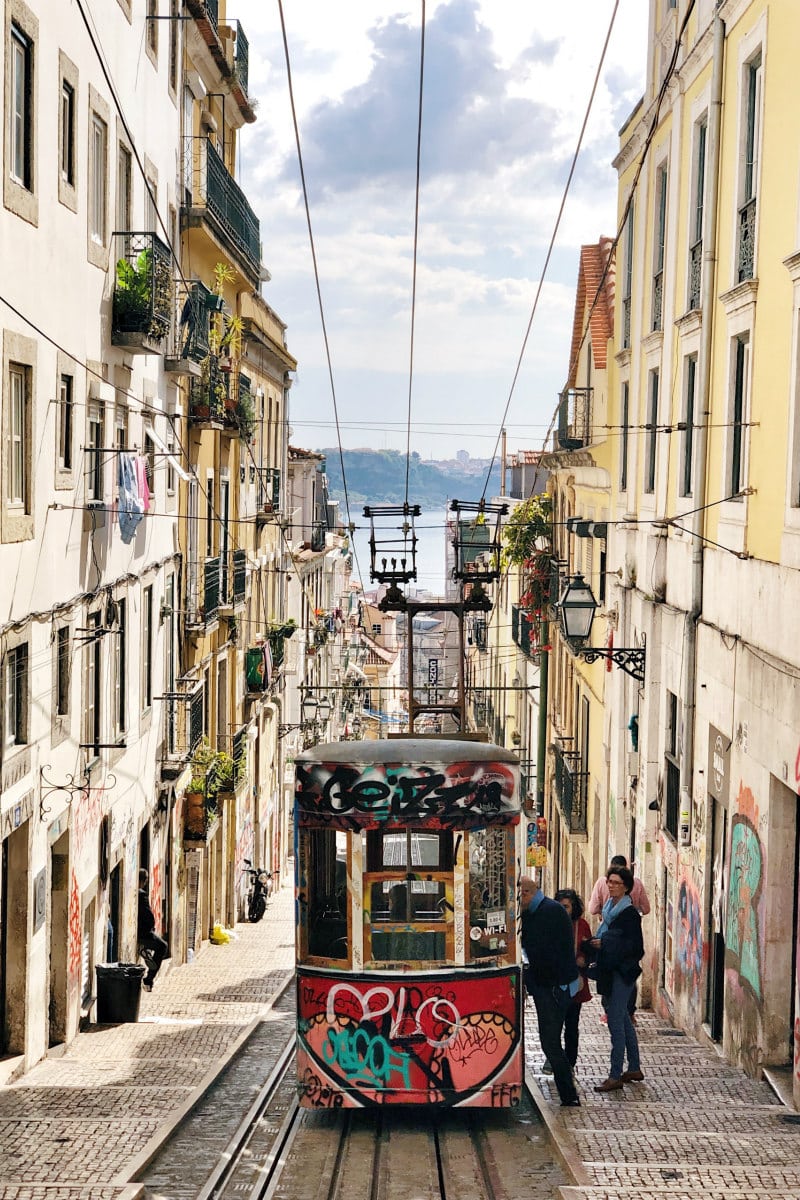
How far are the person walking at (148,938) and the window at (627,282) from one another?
1036 centimetres

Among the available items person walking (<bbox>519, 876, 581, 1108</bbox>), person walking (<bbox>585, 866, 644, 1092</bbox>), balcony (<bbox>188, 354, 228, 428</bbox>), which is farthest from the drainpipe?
balcony (<bbox>188, 354, 228, 428</bbox>)

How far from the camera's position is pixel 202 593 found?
25344 millimetres

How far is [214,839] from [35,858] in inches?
578

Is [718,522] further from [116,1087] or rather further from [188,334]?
[188,334]

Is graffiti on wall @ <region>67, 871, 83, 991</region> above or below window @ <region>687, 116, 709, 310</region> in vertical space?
below

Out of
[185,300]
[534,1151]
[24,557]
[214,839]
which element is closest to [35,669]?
[24,557]

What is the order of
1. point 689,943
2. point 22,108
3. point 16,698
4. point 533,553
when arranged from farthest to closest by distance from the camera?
point 533,553
point 689,943
point 16,698
point 22,108

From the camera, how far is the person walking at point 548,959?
10914 millimetres

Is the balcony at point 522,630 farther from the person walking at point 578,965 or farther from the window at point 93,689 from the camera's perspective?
the person walking at point 578,965

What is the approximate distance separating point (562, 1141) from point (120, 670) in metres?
10.3

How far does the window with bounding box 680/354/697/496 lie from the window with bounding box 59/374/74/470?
21.6 ft

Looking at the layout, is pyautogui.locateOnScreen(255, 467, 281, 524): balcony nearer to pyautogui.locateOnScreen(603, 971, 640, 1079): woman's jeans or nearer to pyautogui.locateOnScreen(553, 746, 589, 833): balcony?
pyautogui.locateOnScreen(553, 746, 589, 833): balcony

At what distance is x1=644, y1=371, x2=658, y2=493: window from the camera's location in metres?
19.1

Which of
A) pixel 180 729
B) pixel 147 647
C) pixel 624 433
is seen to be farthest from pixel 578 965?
pixel 180 729
